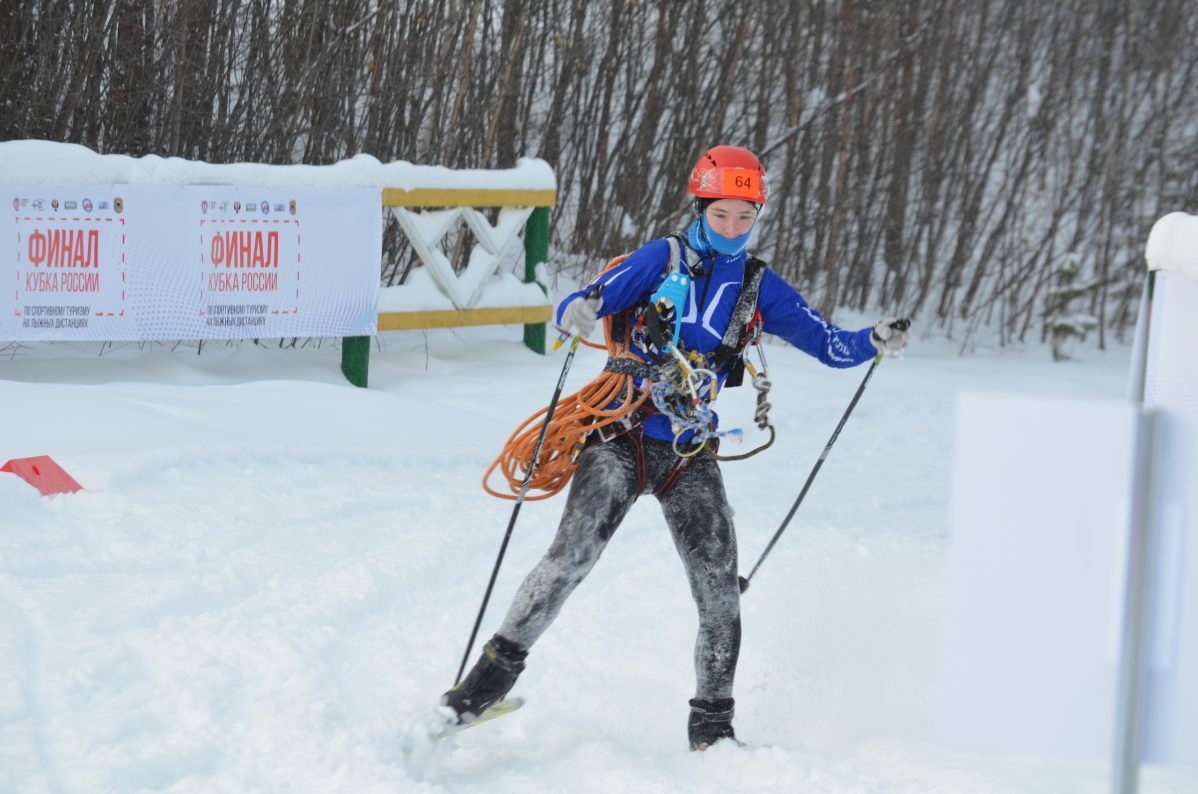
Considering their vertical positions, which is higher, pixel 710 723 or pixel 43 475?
pixel 43 475

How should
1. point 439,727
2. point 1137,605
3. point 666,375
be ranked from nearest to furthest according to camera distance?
point 1137,605 → point 439,727 → point 666,375

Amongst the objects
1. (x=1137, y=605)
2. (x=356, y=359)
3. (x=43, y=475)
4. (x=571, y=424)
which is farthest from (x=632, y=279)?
(x=356, y=359)

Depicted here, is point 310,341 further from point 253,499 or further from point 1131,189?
point 1131,189

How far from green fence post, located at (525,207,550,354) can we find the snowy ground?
5.19ft

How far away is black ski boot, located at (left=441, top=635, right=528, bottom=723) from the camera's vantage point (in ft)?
12.7

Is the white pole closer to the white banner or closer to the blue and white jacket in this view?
the blue and white jacket

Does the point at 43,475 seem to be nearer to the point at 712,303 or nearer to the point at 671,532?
the point at 671,532

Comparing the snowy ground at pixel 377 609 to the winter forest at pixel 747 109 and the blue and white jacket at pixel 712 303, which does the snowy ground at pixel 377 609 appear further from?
the winter forest at pixel 747 109

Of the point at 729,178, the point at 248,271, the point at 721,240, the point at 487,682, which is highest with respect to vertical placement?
the point at 729,178

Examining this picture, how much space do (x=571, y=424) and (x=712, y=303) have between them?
22.2 inches

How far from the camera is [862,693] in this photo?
15.8ft

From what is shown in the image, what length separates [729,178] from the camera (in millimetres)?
3994

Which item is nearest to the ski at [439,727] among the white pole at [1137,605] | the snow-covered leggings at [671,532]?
the snow-covered leggings at [671,532]

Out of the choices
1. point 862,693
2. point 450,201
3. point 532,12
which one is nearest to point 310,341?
point 450,201
